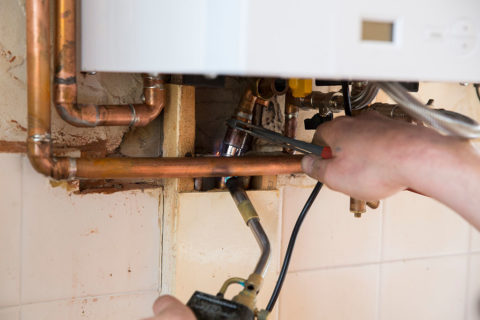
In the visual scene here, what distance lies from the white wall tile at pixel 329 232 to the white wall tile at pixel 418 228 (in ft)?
0.10

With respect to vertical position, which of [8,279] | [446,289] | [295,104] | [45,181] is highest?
[295,104]

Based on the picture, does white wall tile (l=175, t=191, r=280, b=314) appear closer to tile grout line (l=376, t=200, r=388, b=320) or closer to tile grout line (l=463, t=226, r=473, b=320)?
tile grout line (l=376, t=200, r=388, b=320)

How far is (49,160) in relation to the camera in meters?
0.68

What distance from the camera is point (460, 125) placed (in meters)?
0.55

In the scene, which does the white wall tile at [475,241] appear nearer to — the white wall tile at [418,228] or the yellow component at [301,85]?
the white wall tile at [418,228]

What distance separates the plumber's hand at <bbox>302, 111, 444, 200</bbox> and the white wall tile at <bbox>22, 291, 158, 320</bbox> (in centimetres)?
35

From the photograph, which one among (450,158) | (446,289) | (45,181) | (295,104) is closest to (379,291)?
(446,289)

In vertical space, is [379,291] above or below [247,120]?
below

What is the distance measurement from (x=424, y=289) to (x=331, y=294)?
0.75ft

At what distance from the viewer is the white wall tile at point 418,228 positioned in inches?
41.3

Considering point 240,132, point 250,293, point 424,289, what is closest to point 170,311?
point 250,293

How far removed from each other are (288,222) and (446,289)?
1.39ft

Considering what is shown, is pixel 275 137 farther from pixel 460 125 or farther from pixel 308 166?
pixel 460 125

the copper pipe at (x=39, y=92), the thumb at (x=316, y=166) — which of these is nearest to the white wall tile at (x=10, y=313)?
the copper pipe at (x=39, y=92)
